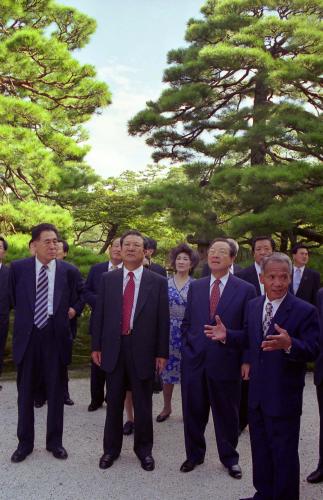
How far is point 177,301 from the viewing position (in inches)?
159

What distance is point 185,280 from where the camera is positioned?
4.14 metres

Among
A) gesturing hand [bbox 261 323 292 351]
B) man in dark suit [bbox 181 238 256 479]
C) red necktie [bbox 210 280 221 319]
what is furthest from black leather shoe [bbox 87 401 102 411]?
gesturing hand [bbox 261 323 292 351]

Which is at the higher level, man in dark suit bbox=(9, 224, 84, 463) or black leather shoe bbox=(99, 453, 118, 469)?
man in dark suit bbox=(9, 224, 84, 463)

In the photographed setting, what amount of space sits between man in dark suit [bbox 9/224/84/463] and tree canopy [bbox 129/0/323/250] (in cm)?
526

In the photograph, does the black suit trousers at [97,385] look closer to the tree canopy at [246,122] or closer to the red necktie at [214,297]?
the red necktie at [214,297]

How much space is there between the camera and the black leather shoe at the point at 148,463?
3.12m

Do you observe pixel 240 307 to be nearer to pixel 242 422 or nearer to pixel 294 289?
pixel 242 422

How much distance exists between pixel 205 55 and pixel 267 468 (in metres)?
8.11

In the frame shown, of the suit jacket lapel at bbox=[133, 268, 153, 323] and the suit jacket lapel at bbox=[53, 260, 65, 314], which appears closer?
the suit jacket lapel at bbox=[133, 268, 153, 323]

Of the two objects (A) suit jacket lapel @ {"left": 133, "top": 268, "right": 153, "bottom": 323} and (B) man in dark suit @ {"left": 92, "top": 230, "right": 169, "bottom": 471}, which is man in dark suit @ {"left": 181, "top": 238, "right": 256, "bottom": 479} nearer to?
(B) man in dark suit @ {"left": 92, "top": 230, "right": 169, "bottom": 471}

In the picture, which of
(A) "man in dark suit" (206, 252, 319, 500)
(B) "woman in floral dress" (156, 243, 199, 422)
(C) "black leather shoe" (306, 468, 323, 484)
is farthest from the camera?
(B) "woman in floral dress" (156, 243, 199, 422)

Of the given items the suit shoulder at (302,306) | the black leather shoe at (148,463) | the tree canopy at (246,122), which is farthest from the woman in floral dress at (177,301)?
the tree canopy at (246,122)

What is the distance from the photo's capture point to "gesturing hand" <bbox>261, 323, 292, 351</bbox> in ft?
7.42

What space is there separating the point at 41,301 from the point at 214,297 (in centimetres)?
130
